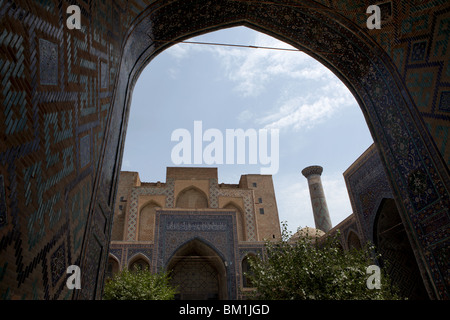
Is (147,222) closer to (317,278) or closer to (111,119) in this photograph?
(317,278)

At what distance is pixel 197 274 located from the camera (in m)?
14.4

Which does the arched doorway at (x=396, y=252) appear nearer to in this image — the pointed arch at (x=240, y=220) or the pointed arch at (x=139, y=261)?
the pointed arch at (x=139, y=261)

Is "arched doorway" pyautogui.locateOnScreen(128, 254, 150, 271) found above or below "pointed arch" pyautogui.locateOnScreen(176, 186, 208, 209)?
below

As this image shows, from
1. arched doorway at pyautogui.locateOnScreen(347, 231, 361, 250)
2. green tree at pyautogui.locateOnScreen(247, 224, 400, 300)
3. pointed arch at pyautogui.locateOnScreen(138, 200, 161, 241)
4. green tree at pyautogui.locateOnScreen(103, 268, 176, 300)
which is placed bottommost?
green tree at pyautogui.locateOnScreen(247, 224, 400, 300)

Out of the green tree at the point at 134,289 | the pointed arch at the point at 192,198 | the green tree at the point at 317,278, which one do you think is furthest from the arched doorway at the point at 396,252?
the pointed arch at the point at 192,198

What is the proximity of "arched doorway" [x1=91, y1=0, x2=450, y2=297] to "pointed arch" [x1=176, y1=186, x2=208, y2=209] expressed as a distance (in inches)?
567

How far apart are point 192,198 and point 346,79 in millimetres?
14863

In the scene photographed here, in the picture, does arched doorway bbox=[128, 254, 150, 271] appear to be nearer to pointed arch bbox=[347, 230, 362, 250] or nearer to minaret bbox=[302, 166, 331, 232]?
pointed arch bbox=[347, 230, 362, 250]

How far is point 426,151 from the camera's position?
3498mm

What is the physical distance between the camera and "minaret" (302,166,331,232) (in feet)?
61.3

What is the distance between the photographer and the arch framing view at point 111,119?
5.81 feet
